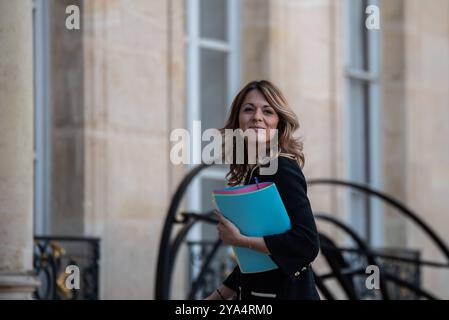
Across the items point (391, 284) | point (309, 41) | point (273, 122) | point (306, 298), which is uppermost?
point (309, 41)

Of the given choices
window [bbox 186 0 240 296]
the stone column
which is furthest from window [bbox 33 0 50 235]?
the stone column

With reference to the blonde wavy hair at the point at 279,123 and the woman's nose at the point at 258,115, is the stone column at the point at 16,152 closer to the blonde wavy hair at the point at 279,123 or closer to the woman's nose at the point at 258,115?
the blonde wavy hair at the point at 279,123

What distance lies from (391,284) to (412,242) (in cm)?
107

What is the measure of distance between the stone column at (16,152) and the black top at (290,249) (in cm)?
158

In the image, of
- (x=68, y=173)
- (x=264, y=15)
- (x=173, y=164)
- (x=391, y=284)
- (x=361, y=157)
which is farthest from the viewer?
(x=361, y=157)

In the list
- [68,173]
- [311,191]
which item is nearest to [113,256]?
[68,173]

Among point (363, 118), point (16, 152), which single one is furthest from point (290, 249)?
point (363, 118)

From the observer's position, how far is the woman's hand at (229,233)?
3518mm

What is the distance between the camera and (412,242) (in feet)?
34.8

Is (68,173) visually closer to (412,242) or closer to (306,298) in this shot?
(306,298)

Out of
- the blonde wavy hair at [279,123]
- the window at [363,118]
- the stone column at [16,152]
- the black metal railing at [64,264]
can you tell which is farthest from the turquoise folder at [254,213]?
the window at [363,118]

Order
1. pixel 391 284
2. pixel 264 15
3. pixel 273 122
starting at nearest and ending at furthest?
pixel 273 122
pixel 264 15
pixel 391 284

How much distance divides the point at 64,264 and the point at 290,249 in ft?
11.7

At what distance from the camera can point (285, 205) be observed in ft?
11.6
